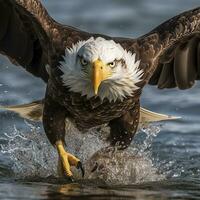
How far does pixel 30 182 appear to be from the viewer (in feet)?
33.3

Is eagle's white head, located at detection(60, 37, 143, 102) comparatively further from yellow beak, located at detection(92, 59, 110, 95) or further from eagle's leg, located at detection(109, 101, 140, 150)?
eagle's leg, located at detection(109, 101, 140, 150)

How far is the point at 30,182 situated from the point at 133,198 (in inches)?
50.3

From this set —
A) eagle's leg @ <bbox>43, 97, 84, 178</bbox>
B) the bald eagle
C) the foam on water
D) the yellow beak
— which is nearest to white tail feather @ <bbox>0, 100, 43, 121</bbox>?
the foam on water

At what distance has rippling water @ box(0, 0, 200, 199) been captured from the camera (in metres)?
9.66

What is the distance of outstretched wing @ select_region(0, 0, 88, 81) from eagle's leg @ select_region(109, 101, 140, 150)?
90cm

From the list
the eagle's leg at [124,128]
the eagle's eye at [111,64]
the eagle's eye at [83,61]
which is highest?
the eagle's eye at [83,61]

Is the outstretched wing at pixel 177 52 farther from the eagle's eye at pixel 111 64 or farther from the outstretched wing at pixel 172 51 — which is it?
the eagle's eye at pixel 111 64

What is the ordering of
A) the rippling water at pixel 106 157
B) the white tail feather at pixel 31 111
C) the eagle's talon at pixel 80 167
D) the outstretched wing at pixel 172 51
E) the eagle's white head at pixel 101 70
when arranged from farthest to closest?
the white tail feather at pixel 31 111 < the outstretched wing at pixel 172 51 < the eagle's talon at pixel 80 167 < the eagle's white head at pixel 101 70 < the rippling water at pixel 106 157

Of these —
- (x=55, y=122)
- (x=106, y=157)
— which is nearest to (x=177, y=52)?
(x=106, y=157)

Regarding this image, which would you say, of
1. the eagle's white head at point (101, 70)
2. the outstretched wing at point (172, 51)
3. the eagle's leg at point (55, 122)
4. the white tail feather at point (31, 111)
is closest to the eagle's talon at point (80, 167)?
the eagle's leg at point (55, 122)

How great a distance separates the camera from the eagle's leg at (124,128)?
11.1 m

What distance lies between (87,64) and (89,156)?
5.98ft

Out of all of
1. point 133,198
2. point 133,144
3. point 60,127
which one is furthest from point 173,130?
point 133,198

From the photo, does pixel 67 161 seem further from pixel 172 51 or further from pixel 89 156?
pixel 172 51
